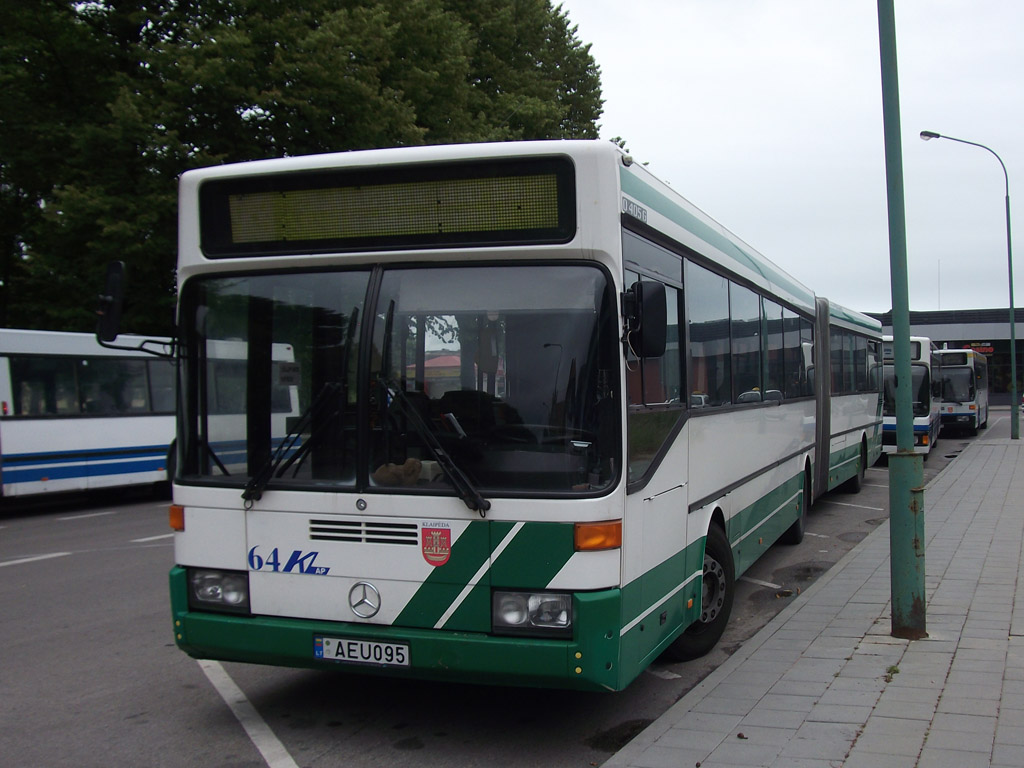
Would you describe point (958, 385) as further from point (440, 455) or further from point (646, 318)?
point (440, 455)

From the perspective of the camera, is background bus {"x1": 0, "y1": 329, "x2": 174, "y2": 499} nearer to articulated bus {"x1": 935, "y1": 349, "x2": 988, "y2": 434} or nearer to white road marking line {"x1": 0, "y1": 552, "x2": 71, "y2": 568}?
white road marking line {"x1": 0, "y1": 552, "x2": 71, "y2": 568}

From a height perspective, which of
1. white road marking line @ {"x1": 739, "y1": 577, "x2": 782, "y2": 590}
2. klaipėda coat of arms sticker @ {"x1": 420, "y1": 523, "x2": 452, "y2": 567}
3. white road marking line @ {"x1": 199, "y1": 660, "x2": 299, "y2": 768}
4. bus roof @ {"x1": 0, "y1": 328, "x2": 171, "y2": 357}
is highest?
bus roof @ {"x1": 0, "y1": 328, "x2": 171, "y2": 357}

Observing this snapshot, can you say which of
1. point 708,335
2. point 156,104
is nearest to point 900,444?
point 708,335

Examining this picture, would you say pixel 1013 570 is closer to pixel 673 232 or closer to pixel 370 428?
pixel 673 232

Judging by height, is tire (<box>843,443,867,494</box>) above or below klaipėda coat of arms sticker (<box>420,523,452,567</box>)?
below

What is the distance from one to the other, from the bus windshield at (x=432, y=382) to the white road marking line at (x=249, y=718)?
1338mm

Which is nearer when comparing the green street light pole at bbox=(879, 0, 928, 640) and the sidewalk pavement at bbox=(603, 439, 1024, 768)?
the sidewalk pavement at bbox=(603, 439, 1024, 768)

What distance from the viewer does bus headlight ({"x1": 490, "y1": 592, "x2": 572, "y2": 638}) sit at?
4.72 meters

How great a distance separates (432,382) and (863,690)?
9.91ft

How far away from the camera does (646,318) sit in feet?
15.9

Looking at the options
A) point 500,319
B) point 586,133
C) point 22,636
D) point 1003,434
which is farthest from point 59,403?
point 1003,434

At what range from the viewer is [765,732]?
5.02m

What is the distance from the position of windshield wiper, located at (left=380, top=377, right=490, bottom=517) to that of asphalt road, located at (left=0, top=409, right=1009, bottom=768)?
1.31 m

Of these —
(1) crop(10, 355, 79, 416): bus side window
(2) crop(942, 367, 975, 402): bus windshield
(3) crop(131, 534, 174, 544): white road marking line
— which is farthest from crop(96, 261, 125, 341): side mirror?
(2) crop(942, 367, 975, 402): bus windshield
